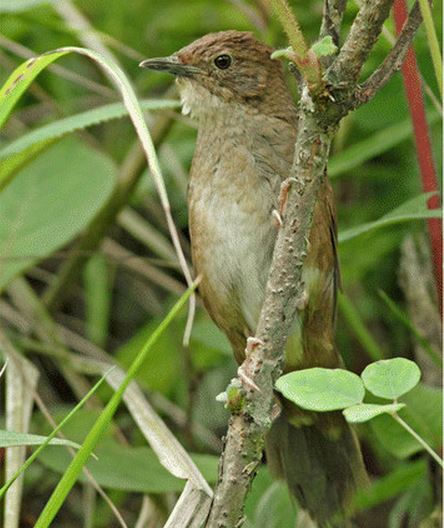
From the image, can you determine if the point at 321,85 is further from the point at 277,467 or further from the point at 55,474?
the point at 55,474

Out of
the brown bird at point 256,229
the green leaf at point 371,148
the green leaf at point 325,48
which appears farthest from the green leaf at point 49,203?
the green leaf at point 325,48

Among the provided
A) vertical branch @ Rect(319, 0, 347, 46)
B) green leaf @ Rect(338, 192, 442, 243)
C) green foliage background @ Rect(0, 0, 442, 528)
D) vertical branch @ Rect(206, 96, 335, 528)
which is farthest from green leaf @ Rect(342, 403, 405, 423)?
green foliage background @ Rect(0, 0, 442, 528)

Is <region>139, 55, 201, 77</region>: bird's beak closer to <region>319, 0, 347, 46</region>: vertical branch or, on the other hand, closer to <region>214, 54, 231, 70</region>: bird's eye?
<region>214, 54, 231, 70</region>: bird's eye

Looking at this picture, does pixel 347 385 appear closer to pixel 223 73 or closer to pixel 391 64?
pixel 391 64

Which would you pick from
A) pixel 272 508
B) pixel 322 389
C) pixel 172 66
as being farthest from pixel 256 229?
pixel 322 389

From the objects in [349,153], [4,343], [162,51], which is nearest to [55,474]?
[4,343]

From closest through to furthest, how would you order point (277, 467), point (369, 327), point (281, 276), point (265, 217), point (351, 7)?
point (281, 276)
point (265, 217)
point (277, 467)
point (351, 7)
point (369, 327)
